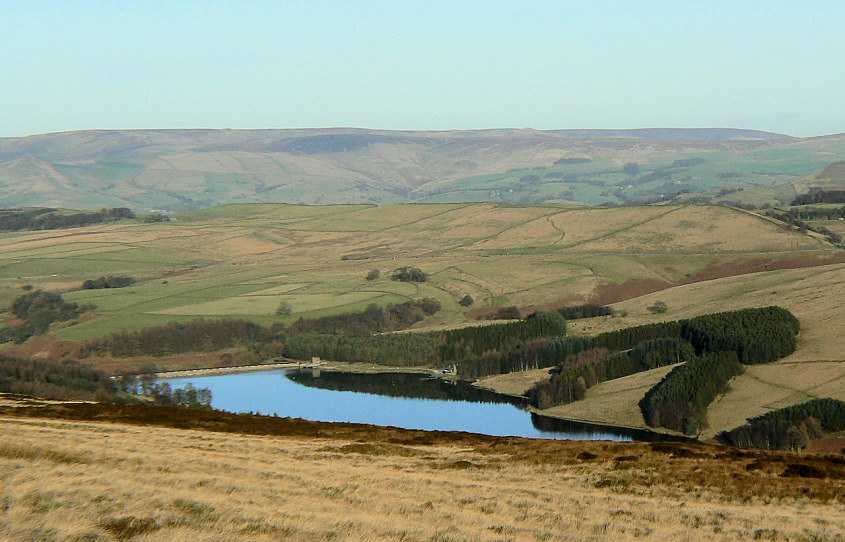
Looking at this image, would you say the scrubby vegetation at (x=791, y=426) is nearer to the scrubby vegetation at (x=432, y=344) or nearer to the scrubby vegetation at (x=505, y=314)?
the scrubby vegetation at (x=432, y=344)

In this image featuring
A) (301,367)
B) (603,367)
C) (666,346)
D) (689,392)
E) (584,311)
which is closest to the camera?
(689,392)

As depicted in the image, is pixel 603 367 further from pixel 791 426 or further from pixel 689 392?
pixel 791 426

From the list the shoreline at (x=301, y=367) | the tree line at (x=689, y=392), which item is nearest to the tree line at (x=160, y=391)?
the shoreline at (x=301, y=367)

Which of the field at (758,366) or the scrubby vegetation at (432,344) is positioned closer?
the field at (758,366)

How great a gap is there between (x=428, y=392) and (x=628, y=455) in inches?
3449

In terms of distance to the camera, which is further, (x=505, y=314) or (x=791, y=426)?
(x=505, y=314)

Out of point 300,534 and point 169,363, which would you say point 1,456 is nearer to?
point 300,534

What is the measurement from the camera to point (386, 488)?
34.7m

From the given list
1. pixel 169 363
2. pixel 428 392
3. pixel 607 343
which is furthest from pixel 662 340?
pixel 169 363

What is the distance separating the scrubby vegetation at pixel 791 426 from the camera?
87125 millimetres

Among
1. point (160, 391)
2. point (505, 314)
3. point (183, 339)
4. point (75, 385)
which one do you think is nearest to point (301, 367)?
point (183, 339)

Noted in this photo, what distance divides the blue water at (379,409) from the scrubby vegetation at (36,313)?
3895 cm

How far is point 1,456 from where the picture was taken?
3347cm

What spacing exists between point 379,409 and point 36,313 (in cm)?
8790
